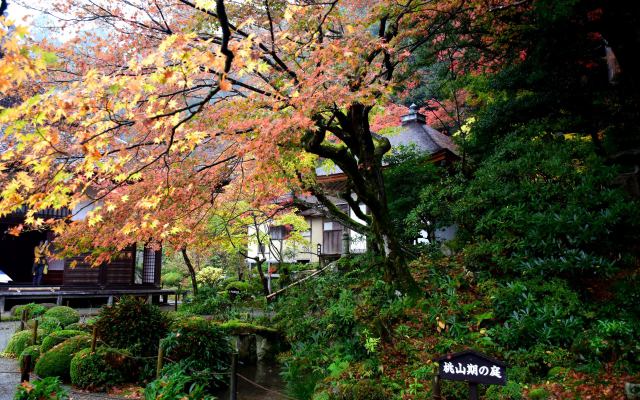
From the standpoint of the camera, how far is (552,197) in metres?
8.07

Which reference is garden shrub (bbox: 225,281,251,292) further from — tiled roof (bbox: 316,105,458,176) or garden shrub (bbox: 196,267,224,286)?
tiled roof (bbox: 316,105,458,176)

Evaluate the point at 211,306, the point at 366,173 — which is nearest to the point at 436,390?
the point at 366,173

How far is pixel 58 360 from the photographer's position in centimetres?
751

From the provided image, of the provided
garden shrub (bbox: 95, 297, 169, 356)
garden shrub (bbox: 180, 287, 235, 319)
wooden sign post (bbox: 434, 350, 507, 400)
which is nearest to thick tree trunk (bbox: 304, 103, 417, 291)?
wooden sign post (bbox: 434, 350, 507, 400)

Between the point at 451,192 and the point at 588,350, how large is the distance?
193 inches

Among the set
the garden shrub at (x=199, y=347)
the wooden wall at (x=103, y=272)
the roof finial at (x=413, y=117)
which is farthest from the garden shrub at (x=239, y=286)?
the garden shrub at (x=199, y=347)

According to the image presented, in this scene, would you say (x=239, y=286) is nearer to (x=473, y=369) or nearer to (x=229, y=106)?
(x=229, y=106)

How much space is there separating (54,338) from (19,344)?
4.46 feet

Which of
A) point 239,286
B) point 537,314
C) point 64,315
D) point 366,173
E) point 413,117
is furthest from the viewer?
point 413,117

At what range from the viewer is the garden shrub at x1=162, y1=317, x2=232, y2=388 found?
309 inches

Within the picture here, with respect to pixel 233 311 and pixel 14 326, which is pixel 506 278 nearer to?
pixel 233 311

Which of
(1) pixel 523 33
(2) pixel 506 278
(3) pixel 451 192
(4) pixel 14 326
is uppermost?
(1) pixel 523 33

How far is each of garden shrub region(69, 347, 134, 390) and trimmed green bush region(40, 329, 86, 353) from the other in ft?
4.12

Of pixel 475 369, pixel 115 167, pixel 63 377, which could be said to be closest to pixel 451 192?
pixel 475 369
